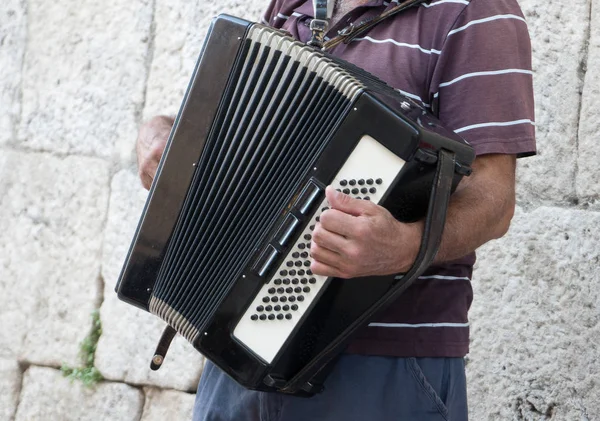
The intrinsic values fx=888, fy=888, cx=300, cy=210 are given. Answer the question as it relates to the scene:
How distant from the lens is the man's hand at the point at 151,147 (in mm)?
1533

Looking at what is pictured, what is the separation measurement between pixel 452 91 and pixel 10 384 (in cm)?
192

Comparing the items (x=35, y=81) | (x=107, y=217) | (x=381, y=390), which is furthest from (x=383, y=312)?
(x=35, y=81)

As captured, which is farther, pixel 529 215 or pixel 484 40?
pixel 529 215

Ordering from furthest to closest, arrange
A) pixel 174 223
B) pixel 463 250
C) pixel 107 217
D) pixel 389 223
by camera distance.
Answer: pixel 107 217 < pixel 174 223 < pixel 463 250 < pixel 389 223

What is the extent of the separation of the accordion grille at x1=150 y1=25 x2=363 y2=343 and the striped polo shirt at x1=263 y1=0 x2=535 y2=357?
0.19 meters

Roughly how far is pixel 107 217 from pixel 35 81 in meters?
0.52

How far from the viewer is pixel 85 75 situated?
2.69 meters

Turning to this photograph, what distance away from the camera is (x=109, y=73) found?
266 centimetres

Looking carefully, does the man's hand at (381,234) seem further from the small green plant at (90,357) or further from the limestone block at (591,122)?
the small green plant at (90,357)

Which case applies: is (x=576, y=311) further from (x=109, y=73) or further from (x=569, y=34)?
(x=109, y=73)

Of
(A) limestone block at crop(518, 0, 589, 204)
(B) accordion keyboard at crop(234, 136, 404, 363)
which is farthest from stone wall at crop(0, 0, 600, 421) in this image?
(B) accordion keyboard at crop(234, 136, 404, 363)

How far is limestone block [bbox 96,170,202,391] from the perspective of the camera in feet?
8.29

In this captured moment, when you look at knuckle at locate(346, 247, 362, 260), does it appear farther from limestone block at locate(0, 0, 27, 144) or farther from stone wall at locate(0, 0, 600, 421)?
limestone block at locate(0, 0, 27, 144)

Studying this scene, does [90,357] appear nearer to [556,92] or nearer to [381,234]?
[556,92]
